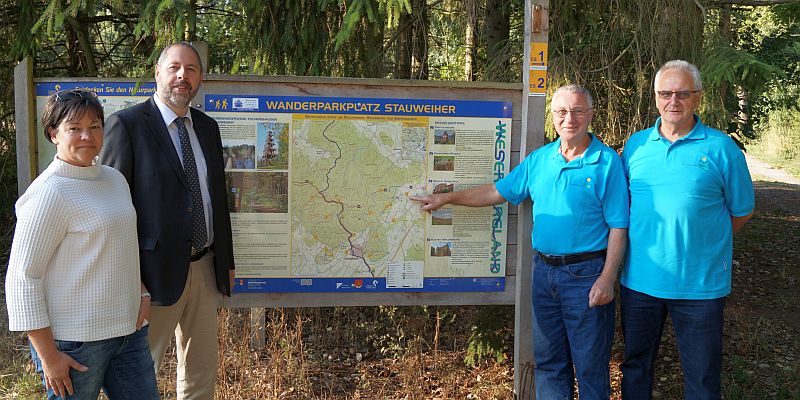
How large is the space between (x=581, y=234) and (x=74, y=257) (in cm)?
237

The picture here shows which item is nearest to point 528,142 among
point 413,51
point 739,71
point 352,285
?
point 352,285

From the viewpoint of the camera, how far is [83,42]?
6484mm

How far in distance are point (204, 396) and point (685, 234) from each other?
2.64m

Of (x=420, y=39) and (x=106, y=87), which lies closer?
(x=106, y=87)

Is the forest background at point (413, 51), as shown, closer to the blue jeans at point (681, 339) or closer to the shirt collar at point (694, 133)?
the shirt collar at point (694, 133)

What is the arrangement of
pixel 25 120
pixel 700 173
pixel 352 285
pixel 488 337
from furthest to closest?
pixel 488 337 → pixel 352 285 → pixel 25 120 → pixel 700 173

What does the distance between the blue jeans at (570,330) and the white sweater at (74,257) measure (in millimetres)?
2090

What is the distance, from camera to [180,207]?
10.4 ft

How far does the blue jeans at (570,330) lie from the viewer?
3.51 meters

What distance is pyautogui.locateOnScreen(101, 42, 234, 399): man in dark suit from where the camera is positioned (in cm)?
312

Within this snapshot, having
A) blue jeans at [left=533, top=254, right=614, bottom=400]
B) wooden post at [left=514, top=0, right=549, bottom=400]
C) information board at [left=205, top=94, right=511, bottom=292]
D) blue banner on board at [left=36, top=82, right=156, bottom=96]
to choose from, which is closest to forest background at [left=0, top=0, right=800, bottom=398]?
blue banner on board at [left=36, top=82, right=156, bottom=96]

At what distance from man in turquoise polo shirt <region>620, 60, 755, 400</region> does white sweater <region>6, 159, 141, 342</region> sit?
Result: 246cm

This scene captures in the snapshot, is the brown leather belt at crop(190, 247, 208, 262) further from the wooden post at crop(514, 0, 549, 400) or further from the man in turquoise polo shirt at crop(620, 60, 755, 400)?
the man in turquoise polo shirt at crop(620, 60, 755, 400)

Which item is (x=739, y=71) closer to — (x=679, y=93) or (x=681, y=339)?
(x=679, y=93)
